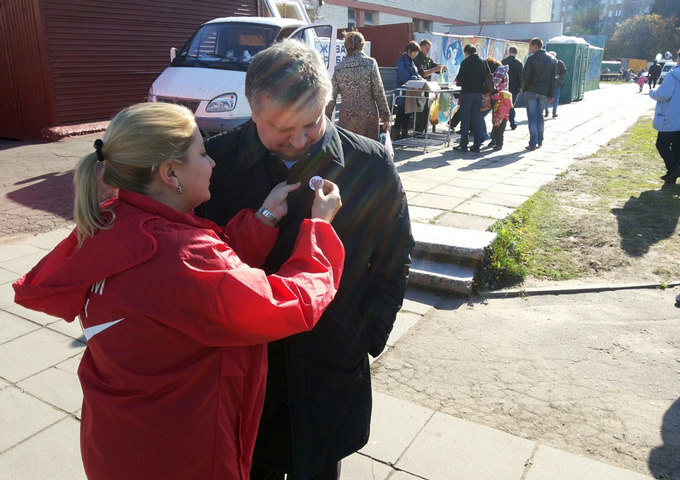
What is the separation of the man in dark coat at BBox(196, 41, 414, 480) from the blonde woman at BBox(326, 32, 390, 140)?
5370 millimetres

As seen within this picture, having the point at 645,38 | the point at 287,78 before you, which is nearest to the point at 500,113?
the point at 287,78

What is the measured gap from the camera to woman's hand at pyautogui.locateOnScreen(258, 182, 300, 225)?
1.61 meters

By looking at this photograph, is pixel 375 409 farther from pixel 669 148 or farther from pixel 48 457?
pixel 669 148

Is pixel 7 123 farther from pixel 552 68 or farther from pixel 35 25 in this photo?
pixel 552 68

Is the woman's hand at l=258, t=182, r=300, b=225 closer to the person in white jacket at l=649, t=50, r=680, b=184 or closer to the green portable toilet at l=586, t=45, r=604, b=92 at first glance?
the person in white jacket at l=649, t=50, r=680, b=184

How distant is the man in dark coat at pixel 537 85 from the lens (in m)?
10.4

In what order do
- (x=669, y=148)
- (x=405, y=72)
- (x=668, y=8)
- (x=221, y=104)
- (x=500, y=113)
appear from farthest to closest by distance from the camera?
(x=668, y=8) → (x=405, y=72) → (x=500, y=113) → (x=221, y=104) → (x=669, y=148)

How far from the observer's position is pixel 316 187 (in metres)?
1.61

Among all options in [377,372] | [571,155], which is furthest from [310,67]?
[571,155]

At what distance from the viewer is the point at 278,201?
1.61 m

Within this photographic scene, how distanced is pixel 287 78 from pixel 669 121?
7549 mm

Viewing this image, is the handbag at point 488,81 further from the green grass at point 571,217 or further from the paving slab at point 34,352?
the paving slab at point 34,352

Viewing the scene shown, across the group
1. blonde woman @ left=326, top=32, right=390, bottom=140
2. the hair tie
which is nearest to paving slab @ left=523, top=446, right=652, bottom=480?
the hair tie

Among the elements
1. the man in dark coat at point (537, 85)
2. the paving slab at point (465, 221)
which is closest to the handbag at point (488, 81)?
the man in dark coat at point (537, 85)
